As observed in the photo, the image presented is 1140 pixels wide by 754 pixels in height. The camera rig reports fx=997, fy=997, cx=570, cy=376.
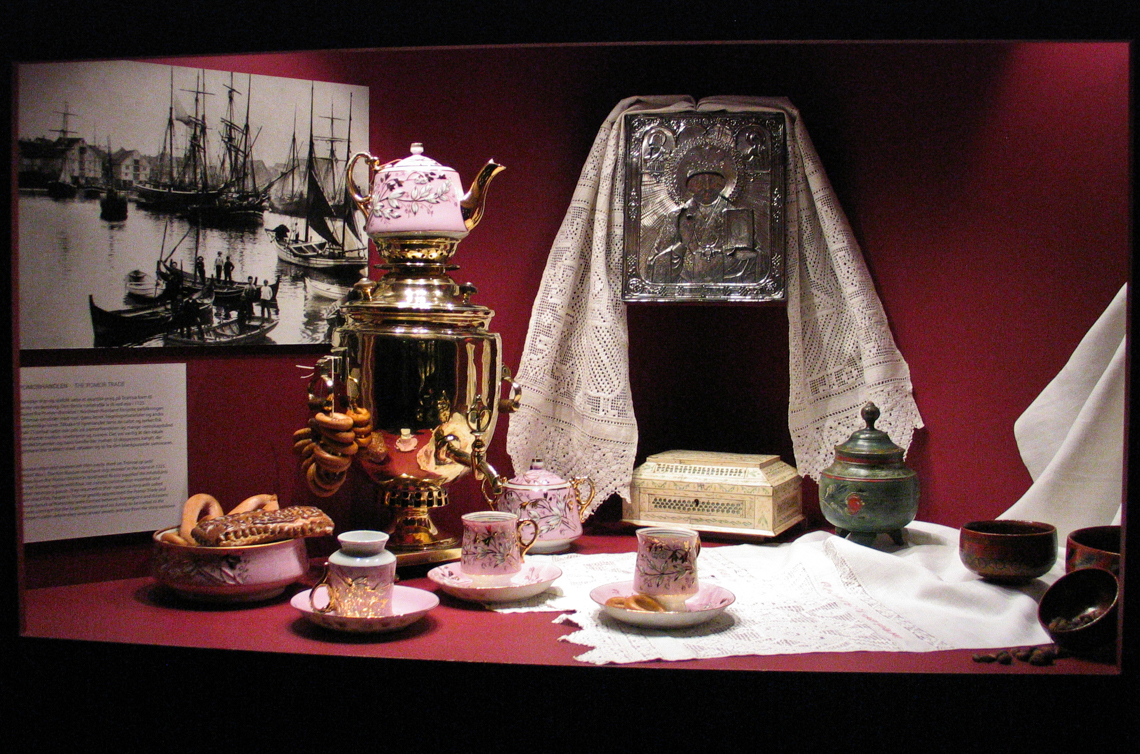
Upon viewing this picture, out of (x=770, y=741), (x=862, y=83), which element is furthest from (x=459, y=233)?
(x=770, y=741)

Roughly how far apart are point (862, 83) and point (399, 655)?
118cm

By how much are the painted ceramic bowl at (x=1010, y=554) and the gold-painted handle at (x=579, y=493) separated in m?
0.58

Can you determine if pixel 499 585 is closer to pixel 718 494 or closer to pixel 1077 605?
pixel 718 494

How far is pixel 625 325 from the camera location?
1657 millimetres

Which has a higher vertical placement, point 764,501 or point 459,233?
point 459,233

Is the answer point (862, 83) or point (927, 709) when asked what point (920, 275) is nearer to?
point (862, 83)

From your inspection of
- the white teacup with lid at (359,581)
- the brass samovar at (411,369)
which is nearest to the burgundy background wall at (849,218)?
the brass samovar at (411,369)

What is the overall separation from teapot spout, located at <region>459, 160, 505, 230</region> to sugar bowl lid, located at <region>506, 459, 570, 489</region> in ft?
1.32

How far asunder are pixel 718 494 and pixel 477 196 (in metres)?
0.61

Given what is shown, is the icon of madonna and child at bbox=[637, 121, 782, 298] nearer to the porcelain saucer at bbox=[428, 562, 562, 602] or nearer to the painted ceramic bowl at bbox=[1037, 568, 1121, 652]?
the porcelain saucer at bbox=[428, 562, 562, 602]

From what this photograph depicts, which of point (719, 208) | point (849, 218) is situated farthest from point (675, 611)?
point (849, 218)

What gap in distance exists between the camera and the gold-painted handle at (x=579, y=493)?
161 centimetres

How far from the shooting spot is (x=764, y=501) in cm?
159

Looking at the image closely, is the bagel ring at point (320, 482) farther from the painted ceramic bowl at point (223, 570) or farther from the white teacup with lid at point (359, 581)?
the white teacup with lid at point (359, 581)
